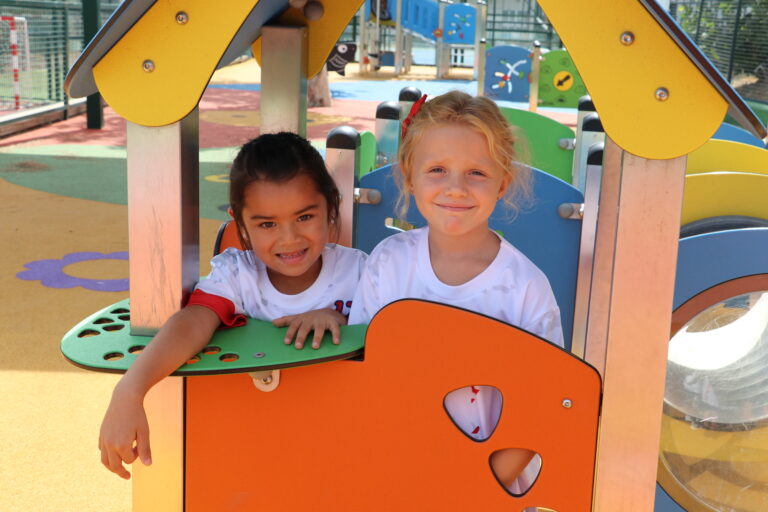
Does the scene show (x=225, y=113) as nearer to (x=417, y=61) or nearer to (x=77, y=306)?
(x=77, y=306)

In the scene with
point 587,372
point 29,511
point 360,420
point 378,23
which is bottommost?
point 29,511

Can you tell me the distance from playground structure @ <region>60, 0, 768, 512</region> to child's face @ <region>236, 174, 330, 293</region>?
0.79 ft

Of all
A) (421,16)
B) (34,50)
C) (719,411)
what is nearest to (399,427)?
(719,411)

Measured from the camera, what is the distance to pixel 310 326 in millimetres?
1288

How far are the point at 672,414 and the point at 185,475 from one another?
1518mm

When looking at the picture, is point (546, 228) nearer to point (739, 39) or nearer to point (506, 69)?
point (739, 39)

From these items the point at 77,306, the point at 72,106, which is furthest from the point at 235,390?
the point at 72,106

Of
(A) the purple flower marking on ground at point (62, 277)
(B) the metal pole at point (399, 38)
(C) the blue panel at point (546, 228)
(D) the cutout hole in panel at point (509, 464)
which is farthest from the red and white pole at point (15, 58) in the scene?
(B) the metal pole at point (399, 38)

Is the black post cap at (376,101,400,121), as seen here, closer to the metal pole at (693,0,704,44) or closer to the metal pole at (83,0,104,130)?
the metal pole at (83,0,104,130)

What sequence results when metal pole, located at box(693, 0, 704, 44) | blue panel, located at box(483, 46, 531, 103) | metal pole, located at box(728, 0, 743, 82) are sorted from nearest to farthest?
1. metal pole, located at box(728, 0, 743, 82)
2. metal pole, located at box(693, 0, 704, 44)
3. blue panel, located at box(483, 46, 531, 103)

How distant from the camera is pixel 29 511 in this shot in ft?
6.75

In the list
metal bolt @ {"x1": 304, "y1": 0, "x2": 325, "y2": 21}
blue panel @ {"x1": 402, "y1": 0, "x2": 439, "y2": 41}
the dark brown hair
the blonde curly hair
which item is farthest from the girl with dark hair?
blue panel @ {"x1": 402, "y1": 0, "x2": 439, "y2": 41}

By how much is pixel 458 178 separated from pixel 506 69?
9.42 metres

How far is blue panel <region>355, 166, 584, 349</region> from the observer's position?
212 centimetres
